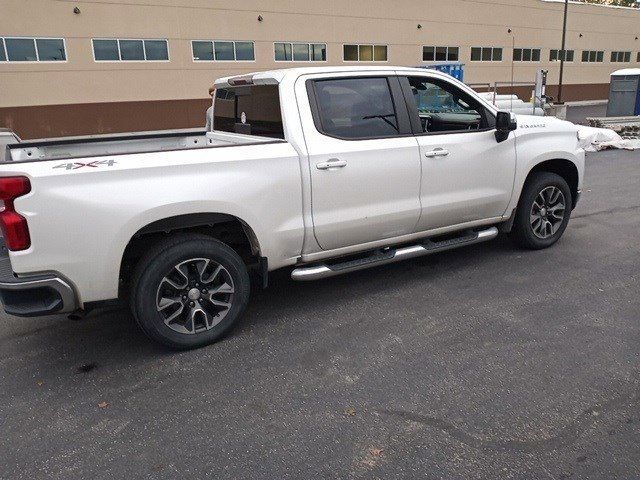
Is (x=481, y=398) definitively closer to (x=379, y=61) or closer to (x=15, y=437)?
(x=15, y=437)

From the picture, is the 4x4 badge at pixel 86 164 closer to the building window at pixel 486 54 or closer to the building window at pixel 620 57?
the building window at pixel 486 54

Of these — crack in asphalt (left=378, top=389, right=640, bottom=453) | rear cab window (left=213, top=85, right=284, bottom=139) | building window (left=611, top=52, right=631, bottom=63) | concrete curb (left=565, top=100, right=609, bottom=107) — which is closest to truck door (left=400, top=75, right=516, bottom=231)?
rear cab window (left=213, top=85, right=284, bottom=139)

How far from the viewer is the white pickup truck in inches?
125

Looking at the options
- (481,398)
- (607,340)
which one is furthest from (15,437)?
(607,340)

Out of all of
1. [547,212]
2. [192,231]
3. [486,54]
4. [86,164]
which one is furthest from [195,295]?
[486,54]

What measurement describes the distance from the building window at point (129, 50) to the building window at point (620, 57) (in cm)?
3448

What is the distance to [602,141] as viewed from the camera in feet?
45.3

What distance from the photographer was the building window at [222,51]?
76.4 ft

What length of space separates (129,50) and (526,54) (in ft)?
84.7

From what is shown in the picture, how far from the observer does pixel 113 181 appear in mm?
3242

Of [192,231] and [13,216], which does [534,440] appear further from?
[13,216]

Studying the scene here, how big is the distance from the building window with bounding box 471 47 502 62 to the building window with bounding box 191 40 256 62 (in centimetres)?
1507

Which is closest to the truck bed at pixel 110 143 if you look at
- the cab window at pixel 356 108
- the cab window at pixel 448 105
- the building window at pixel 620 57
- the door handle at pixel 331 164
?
the door handle at pixel 331 164

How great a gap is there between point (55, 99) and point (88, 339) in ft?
65.9
